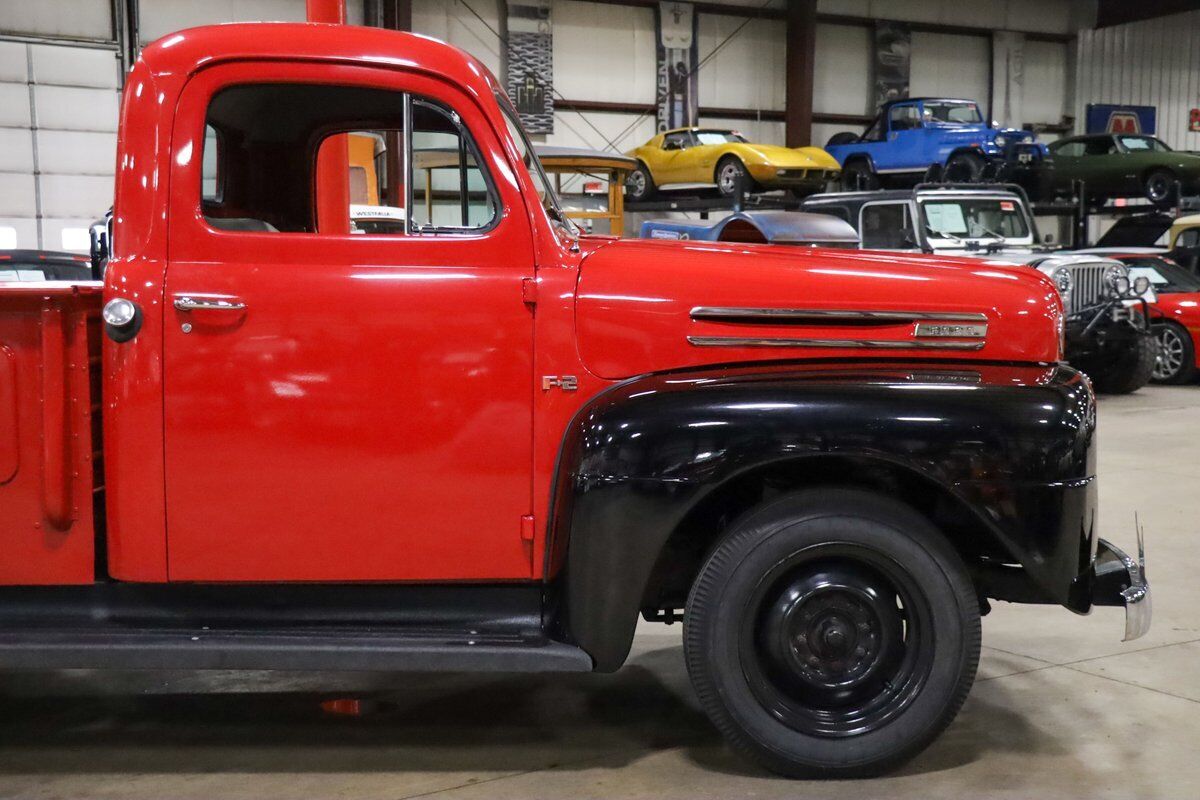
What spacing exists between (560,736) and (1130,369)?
9663 millimetres

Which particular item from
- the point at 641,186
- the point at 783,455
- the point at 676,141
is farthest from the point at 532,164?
the point at 641,186

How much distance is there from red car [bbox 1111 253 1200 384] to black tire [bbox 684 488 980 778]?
1061 cm

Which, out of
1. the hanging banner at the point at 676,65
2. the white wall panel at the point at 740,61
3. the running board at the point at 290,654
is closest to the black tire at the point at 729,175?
the hanging banner at the point at 676,65

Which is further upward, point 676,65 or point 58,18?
point 676,65

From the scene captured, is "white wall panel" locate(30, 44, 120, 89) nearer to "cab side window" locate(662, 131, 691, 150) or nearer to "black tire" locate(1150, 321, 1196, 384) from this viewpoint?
"cab side window" locate(662, 131, 691, 150)

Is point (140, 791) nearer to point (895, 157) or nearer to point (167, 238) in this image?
point (167, 238)

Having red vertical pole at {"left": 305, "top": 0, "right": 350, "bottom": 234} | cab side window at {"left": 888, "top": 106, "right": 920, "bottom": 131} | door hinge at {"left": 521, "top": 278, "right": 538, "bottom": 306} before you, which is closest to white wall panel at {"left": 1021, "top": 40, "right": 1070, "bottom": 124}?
cab side window at {"left": 888, "top": 106, "right": 920, "bottom": 131}

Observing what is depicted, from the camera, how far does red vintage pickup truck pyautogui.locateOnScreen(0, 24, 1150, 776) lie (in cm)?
293

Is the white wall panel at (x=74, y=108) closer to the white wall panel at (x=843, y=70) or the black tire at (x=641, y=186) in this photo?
the black tire at (x=641, y=186)

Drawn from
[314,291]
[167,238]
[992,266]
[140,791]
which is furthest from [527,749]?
[992,266]

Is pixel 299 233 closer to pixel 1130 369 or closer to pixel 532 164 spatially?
pixel 532 164

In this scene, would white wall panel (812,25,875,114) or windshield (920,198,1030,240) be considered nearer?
windshield (920,198,1030,240)

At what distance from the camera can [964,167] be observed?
17.8m

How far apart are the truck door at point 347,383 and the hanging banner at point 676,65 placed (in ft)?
61.2
